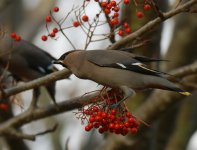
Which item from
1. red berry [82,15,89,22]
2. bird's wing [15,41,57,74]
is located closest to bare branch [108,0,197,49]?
red berry [82,15,89,22]

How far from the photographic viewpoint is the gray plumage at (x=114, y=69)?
14.6 ft

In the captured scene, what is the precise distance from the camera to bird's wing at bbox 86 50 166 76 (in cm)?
450

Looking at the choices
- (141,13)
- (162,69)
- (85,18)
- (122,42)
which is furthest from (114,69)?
(162,69)

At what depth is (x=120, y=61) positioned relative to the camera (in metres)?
4.57

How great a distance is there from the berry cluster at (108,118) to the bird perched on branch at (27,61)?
9.54 ft

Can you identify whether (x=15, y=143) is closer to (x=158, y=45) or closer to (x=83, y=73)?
(x=158, y=45)

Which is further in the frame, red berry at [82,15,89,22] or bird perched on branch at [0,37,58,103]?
bird perched on branch at [0,37,58,103]

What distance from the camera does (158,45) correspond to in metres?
6.82

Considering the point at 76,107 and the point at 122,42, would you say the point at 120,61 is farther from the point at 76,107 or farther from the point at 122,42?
the point at 76,107

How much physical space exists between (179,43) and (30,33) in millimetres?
3626

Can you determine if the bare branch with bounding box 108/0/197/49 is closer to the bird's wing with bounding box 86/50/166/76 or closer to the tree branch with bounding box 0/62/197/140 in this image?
the bird's wing with bounding box 86/50/166/76

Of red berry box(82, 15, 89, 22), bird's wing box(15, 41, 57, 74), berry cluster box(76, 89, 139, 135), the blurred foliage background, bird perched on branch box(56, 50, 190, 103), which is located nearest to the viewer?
berry cluster box(76, 89, 139, 135)

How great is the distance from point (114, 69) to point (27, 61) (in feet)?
10.9

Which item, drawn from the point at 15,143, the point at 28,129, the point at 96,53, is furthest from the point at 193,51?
the point at 28,129
